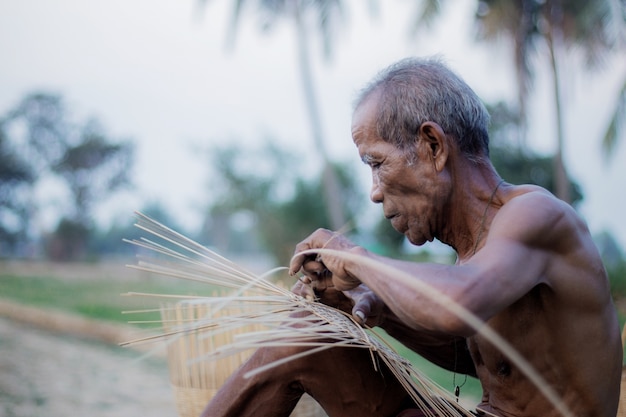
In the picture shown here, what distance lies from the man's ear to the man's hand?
0.26 metres

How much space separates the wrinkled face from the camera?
4.68ft

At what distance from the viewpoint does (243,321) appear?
4.51ft

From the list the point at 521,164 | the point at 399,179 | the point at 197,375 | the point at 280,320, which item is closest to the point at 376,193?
the point at 399,179

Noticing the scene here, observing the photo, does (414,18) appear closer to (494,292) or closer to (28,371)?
(28,371)

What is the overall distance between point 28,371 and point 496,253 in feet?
18.0

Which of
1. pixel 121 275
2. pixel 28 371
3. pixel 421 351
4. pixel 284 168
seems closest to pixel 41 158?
pixel 121 275

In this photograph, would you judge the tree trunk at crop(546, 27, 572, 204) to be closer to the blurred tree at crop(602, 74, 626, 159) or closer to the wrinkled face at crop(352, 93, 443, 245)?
the blurred tree at crop(602, 74, 626, 159)

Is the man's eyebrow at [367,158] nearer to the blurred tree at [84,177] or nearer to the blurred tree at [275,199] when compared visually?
the blurred tree at [275,199]

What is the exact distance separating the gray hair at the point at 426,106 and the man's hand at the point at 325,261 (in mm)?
255

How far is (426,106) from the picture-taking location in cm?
140

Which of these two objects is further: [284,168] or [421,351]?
[284,168]

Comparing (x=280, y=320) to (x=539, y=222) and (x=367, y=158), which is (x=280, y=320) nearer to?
(x=367, y=158)

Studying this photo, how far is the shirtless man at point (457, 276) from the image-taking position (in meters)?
1.17

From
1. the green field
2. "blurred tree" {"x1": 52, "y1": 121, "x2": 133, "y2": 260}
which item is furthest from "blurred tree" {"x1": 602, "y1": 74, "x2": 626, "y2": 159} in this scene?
"blurred tree" {"x1": 52, "y1": 121, "x2": 133, "y2": 260}
